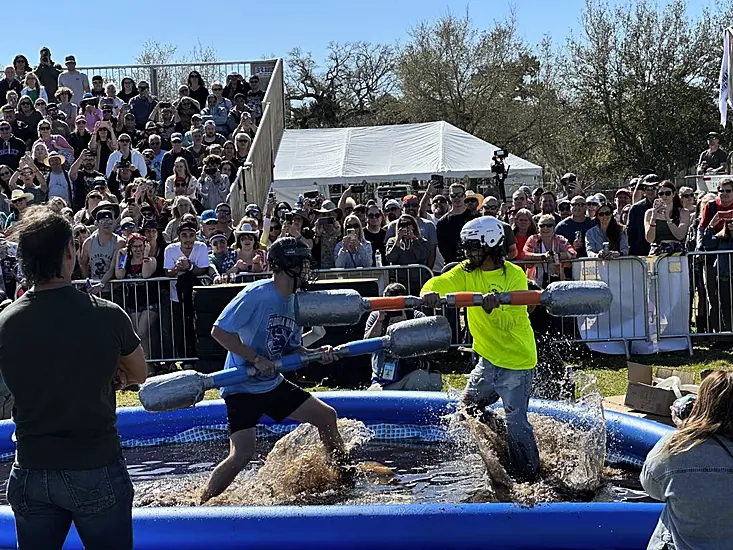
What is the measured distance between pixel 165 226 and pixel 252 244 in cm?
222

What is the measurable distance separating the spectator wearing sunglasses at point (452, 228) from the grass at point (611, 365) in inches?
49.8

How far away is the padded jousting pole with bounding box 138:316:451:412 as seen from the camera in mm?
5617

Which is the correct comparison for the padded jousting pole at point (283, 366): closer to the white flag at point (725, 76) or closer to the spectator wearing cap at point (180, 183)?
the spectator wearing cap at point (180, 183)

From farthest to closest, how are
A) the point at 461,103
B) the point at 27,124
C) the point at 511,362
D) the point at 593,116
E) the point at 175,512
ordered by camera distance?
the point at 461,103 → the point at 593,116 → the point at 27,124 → the point at 511,362 → the point at 175,512

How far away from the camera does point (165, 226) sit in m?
13.1

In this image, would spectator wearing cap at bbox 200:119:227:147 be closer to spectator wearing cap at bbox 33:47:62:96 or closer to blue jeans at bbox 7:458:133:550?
spectator wearing cap at bbox 33:47:62:96

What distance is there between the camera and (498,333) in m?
6.38

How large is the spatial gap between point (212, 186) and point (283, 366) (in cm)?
920

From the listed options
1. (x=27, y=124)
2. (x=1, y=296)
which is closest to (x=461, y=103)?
(x=27, y=124)

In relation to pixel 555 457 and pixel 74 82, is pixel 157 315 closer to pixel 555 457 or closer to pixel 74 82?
pixel 555 457

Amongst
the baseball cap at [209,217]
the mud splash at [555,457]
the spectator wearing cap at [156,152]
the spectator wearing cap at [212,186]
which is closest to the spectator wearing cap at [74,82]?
the spectator wearing cap at [156,152]

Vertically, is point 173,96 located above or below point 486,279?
above

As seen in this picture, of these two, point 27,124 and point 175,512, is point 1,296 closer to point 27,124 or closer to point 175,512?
point 175,512

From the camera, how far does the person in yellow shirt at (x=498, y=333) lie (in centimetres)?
633
